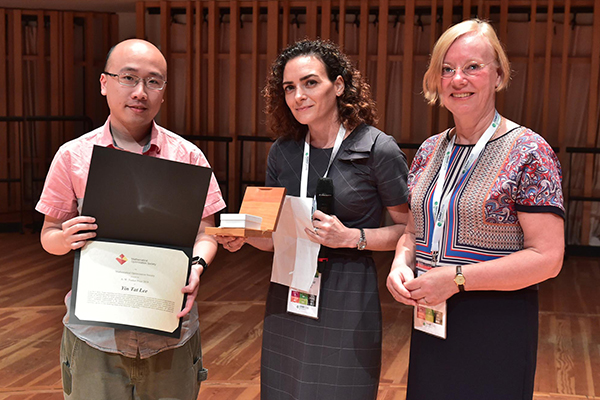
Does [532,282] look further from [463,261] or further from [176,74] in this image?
[176,74]

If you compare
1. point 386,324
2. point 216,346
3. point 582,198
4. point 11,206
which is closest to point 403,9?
point 582,198

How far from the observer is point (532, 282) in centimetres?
167

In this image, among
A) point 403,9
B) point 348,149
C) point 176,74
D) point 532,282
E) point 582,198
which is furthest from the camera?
point 176,74

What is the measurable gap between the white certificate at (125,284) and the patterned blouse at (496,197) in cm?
76

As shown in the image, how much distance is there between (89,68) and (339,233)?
806 cm

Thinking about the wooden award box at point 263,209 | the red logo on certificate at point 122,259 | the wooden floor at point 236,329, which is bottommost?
the wooden floor at point 236,329

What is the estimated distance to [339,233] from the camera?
6.59ft

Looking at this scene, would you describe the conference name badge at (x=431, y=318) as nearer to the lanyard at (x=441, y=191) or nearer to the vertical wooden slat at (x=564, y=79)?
the lanyard at (x=441, y=191)

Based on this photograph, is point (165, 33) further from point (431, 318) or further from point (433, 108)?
point (431, 318)

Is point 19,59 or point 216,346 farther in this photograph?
point 19,59

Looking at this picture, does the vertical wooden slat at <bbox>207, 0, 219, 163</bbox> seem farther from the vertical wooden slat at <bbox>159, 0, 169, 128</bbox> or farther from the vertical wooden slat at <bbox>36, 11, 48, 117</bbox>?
the vertical wooden slat at <bbox>36, 11, 48, 117</bbox>

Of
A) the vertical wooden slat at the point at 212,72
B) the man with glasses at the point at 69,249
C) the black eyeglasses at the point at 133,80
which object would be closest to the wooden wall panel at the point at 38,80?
the vertical wooden slat at the point at 212,72

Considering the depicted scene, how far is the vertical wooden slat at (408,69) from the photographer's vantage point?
748 cm

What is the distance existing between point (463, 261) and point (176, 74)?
751 centimetres
